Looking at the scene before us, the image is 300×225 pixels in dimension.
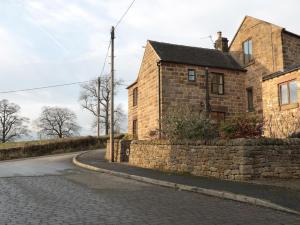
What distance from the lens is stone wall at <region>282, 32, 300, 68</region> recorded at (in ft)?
90.5

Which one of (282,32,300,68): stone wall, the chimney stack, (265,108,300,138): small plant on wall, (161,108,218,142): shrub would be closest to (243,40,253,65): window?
the chimney stack

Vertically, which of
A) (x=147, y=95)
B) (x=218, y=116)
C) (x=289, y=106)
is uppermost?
(x=147, y=95)

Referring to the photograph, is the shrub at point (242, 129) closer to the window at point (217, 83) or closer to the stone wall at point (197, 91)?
the stone wall at point (197, 91)

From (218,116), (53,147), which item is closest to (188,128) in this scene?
(218,116)

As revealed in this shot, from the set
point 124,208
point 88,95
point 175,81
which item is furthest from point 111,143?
point 88,95

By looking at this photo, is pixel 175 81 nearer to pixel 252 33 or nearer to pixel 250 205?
pixel 252 33

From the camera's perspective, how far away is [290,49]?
90.9ft

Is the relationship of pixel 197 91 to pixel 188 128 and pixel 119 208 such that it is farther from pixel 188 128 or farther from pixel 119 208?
pixel 119 208

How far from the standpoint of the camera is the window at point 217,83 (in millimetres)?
29234

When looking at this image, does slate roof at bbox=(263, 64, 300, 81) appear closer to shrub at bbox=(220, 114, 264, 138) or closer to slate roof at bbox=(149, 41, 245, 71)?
shrub at bbox=(220, 114, 264, 138)

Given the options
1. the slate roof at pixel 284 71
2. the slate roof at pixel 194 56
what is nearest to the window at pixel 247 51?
the slate roof at pixel 194 56

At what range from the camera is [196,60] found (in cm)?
2923

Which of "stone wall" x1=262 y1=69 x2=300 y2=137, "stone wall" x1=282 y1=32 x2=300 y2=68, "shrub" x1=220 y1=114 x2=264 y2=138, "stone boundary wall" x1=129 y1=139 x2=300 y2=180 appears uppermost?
"stone wall" x1=282 y1=32 x2=300 y2=68

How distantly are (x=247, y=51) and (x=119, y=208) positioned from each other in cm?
2439
